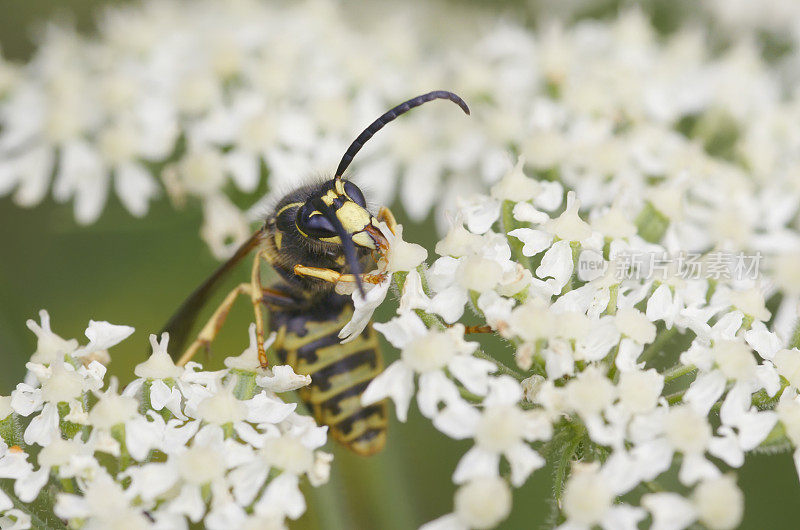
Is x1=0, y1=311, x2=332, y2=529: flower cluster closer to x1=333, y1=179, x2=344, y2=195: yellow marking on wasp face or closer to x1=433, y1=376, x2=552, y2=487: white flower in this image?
x1=433, y1=376, x2=552, y2=487: white flower

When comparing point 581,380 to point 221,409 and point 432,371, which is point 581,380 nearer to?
point 432,371

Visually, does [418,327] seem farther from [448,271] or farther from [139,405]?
[139,405]

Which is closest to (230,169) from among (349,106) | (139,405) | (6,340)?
(349,106)

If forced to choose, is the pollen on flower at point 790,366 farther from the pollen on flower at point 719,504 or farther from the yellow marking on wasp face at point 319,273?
the yellow marking on wasp face at point 319,273

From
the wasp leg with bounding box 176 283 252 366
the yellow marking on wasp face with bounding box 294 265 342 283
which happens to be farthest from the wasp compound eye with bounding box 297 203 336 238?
the wasp leg with bounding box 176 283 252 366

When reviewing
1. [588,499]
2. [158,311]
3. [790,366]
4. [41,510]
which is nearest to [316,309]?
[41,510]

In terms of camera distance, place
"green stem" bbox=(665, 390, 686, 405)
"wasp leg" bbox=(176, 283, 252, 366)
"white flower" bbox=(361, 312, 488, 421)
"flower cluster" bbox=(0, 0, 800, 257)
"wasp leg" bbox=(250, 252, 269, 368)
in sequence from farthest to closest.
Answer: "flower cluster" bbox=(0, 0, 800, 257) → "wasp leg" bbox=(176, 283, 252, 366) → "wasp leg" bbox=(250, 252, 269, 368) → "green stem" bbox=(665, 390, 686, 405) → "white flower" bbox=(361, 312, 488, 421)
